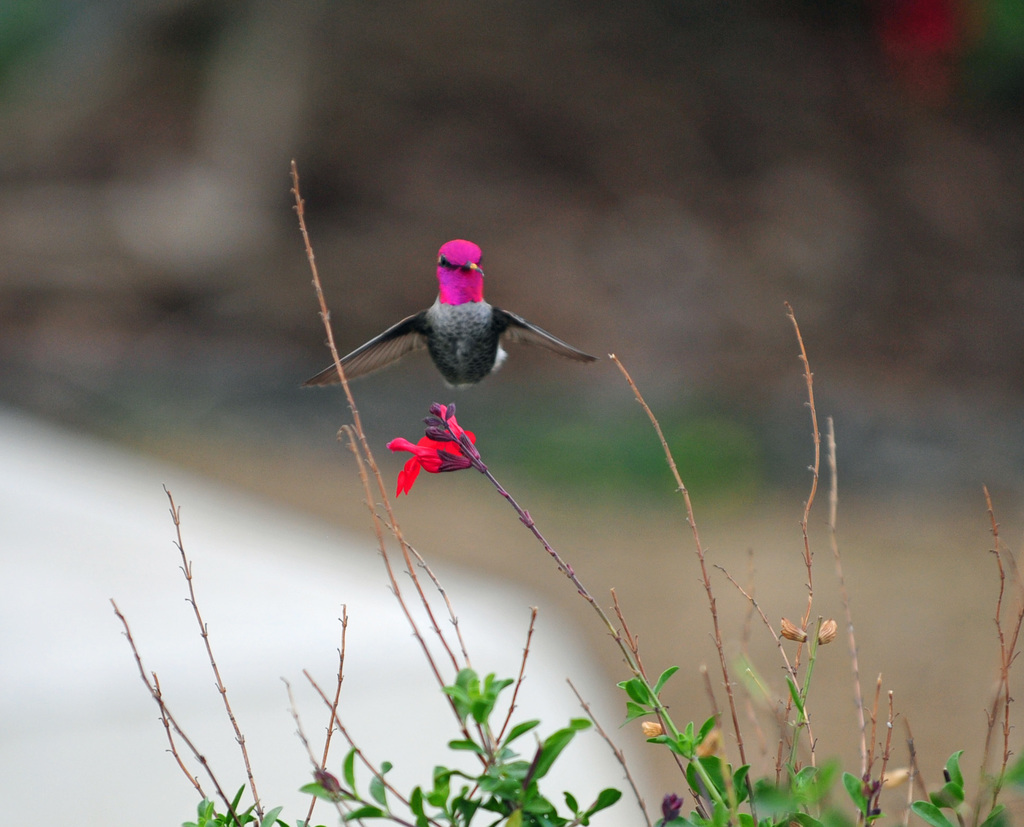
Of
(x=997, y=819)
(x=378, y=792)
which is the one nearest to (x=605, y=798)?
(x=378, y=792)

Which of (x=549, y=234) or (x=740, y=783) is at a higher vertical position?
(x=549, y=234)

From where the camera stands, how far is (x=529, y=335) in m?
1.28

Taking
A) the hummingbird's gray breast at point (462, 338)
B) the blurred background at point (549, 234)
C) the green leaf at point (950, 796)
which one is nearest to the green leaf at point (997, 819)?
the green leaf at point (950, 796)

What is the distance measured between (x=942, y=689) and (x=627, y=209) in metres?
5.23

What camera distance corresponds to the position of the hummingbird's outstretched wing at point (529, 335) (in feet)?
3.52

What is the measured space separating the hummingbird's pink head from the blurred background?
4.94 metres

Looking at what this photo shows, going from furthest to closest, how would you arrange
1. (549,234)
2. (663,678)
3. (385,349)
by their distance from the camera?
(549,234)
(385,349)
(663,678)

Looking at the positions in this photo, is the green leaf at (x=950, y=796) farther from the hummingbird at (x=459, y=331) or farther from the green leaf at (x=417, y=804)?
the hummingbird at (x=459, y=331)

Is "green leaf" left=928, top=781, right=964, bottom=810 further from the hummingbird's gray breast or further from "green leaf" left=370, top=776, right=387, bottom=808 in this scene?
the hummingbird's gray breast

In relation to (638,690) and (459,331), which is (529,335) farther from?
(638,690)

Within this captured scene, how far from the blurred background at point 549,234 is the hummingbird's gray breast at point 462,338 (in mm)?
4878

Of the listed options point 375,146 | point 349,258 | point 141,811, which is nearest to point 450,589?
point 141,811

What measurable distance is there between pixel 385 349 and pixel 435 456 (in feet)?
1.27

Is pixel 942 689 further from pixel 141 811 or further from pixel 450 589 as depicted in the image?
pixel 141 811
